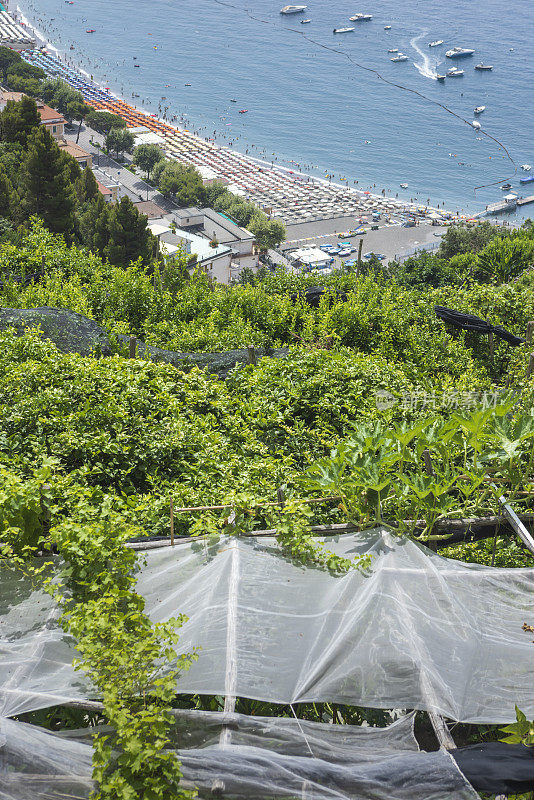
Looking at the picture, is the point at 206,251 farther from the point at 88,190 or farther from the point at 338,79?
the point at 338,79

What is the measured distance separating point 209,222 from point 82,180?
77.4ft

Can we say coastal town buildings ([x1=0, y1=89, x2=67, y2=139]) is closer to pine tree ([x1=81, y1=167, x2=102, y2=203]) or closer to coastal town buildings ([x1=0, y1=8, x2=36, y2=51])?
pine tree ([x1=81, y1=167, x2=102, y2=203])

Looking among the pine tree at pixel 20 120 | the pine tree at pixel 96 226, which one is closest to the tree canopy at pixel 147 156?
the pine tree at pixel 96 226

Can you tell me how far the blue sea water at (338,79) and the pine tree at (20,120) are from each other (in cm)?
4970

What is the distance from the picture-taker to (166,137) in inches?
3219

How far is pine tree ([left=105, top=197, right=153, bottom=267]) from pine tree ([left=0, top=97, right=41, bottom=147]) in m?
5.01

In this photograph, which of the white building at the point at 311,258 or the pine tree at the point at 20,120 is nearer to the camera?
the pine tree at the point at 20,120

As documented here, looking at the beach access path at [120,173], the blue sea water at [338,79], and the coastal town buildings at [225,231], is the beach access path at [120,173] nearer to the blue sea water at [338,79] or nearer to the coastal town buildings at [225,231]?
the coastal town buildings at [225,231]

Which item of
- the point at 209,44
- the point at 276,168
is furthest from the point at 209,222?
the point at 209,44

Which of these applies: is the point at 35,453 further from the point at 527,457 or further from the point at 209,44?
the point at 209,44

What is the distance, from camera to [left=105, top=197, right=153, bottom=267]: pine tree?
3375cm

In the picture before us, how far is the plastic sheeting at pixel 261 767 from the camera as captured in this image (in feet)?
10.8

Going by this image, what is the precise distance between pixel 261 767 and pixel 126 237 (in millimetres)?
33018

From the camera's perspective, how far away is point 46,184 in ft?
89.1
